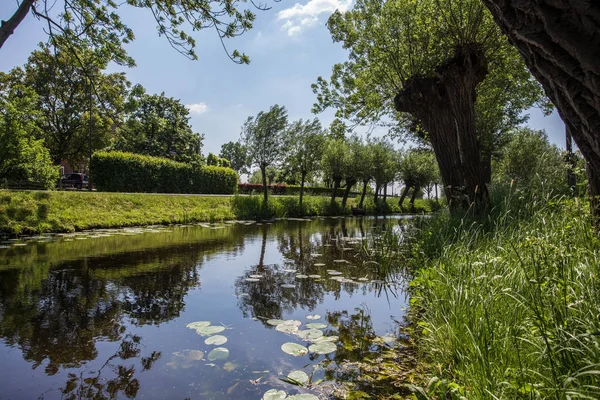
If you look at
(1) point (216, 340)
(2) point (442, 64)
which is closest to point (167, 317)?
(1) point (216, 340)

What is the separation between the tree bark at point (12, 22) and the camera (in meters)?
4.24

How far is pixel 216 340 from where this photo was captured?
3.58 meters

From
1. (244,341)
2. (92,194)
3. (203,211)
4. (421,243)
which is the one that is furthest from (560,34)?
(203,211)

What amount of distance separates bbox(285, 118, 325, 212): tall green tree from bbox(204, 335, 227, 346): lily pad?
21.3m

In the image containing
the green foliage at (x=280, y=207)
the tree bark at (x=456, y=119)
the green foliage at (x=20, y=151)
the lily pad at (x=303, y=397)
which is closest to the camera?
the lily pad at (x=303, y=397)

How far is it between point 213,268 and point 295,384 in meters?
4.85

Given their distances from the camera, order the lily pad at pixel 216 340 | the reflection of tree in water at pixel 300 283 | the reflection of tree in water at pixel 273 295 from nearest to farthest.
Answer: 1. the lily pad at pixel 216 340
2. the reflection of tree in water at pixel 273 295
3. the reflection of tree in water at pixel 300 283

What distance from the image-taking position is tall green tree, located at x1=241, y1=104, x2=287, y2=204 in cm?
2345

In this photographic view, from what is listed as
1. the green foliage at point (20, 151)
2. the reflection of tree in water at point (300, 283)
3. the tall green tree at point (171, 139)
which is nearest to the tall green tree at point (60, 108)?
the tall green tree at point (171, 139)

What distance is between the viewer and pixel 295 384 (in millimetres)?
2734

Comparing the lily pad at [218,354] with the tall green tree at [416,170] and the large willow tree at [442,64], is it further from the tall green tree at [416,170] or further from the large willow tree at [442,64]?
the tall green tree at [416,170]

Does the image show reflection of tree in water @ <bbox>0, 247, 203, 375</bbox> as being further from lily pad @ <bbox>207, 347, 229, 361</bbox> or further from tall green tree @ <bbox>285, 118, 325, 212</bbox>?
tall green tree @ <bbox>285, 118, 325, 212</bbox>

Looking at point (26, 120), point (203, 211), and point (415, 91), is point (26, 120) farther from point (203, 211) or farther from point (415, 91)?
point (415, 91)

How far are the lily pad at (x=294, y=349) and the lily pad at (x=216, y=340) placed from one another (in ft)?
2.13
